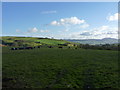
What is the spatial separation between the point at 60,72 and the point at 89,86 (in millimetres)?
9807

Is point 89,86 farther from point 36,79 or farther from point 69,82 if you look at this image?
point 36,79

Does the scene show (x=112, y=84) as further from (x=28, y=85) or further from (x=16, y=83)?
(x=16, y=83)

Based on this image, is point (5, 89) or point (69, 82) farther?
point (69, 82)

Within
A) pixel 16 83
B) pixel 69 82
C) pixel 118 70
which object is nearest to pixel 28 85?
pixel 16 83

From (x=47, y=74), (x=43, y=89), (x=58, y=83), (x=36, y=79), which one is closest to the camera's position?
(x=43, y=89)

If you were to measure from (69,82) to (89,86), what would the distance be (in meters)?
3.83

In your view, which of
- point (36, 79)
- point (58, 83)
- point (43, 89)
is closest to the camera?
point (43, 89)

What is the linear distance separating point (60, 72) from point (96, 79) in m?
8.28

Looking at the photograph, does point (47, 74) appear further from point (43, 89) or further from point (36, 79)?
point (43, 89)

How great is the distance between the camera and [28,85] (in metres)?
30.6

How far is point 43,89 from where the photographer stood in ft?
95.0

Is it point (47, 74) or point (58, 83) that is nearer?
point (58, 83)

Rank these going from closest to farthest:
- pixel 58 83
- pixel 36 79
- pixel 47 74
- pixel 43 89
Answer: pixel 43 89 < pixel 58 83 < pixel 36 79 < pixel 47 74

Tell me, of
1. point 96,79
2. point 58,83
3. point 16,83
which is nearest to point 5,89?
point 16,83
